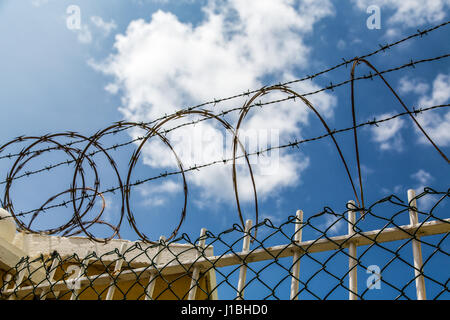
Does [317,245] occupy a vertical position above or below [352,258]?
above

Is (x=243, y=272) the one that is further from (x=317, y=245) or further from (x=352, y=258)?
(x=352, y=258)

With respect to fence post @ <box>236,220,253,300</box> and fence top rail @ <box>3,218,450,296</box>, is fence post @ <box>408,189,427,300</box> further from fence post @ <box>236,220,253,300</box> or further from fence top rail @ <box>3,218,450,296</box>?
fence post @ <box>236,220,253,300</box>

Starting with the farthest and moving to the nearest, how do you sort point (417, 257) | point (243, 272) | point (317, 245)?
point (243, 272) < point (317, 245) < point (417, 257)

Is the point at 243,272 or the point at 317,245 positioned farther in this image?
the point at 243,272

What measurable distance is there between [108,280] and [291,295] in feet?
4.62

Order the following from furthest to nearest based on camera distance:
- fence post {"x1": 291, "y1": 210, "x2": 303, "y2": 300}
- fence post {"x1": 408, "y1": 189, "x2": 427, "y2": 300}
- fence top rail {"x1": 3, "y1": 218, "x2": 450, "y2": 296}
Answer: fence post {"x1": 291, "y1": 210, "x2": 303, "y2": 300} < fence top rail {"x1": 3, "y1": 218, "x2": 450, "y2": 296} < fence post {"x1": 408, "y1": 189, "x2": 427, "y2": 300}

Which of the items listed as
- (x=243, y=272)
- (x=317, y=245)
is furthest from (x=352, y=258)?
(x=243, y=272)

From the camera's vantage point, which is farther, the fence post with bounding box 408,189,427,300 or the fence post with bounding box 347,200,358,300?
the fence post with bounding box 347,200,358,300

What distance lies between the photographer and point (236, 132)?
343 cm

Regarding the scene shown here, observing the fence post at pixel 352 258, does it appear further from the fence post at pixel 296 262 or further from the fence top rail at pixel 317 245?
the fence post at pixel 296 262

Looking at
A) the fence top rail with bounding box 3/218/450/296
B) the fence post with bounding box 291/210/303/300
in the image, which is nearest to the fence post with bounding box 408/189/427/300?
the fence top rail with bounding box 3/218/450/296
